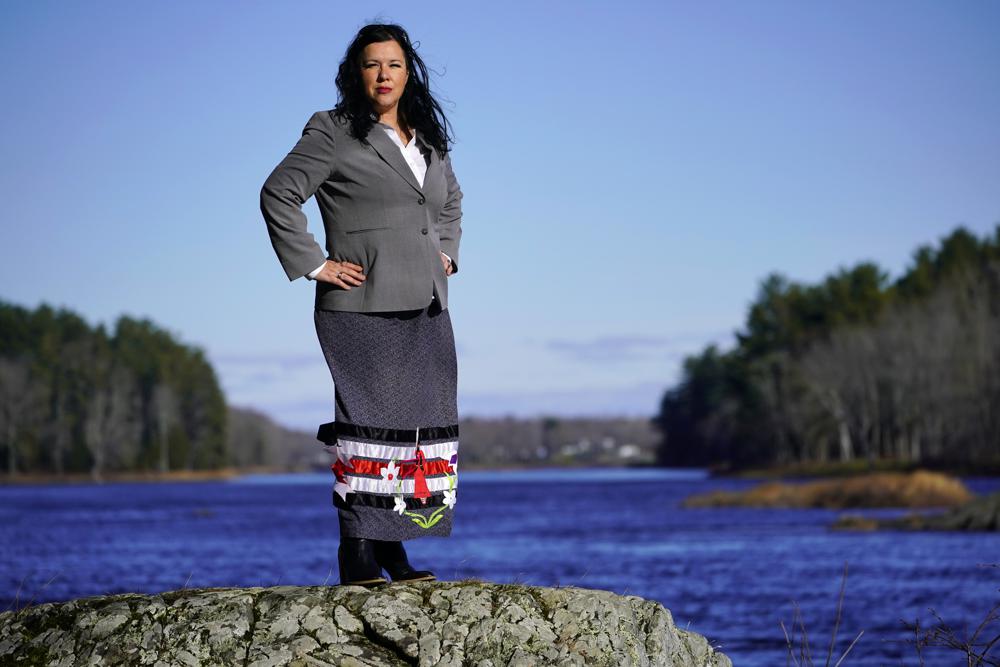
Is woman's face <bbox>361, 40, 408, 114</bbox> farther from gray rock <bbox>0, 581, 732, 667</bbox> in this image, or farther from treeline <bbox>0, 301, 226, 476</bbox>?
treeline <bbox>0, 301, 226, 476</bbox>

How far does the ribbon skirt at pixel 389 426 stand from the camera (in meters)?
5.52

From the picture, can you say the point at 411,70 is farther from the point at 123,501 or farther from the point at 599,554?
the point at 123,501

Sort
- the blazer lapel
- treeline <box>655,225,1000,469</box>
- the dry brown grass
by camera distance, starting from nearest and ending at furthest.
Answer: the blazer lapel → the dry brown grass → treeline <box>655,225,1000,469</box>

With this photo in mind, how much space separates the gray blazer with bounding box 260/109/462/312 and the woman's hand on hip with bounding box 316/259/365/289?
3 cm

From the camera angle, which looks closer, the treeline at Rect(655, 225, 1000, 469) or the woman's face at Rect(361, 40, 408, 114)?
the woman's face at Rect(361, 40, 408, 114)

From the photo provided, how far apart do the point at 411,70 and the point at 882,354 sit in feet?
269

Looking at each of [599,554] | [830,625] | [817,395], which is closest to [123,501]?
[817,395]

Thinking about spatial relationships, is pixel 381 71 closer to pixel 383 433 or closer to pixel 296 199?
pixel 296 199

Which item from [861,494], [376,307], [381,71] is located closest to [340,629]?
[376,307]

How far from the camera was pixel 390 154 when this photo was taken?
5.75 m

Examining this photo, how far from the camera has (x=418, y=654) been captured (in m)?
4.88

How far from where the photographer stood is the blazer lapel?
5.74 m

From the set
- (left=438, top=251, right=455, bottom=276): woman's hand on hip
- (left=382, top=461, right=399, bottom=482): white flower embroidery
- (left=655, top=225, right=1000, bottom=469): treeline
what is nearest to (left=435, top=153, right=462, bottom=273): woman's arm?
(left=438, top=251, right=455, bottom=276): woman's hand on hip

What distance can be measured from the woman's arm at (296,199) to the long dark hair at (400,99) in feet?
0.58
